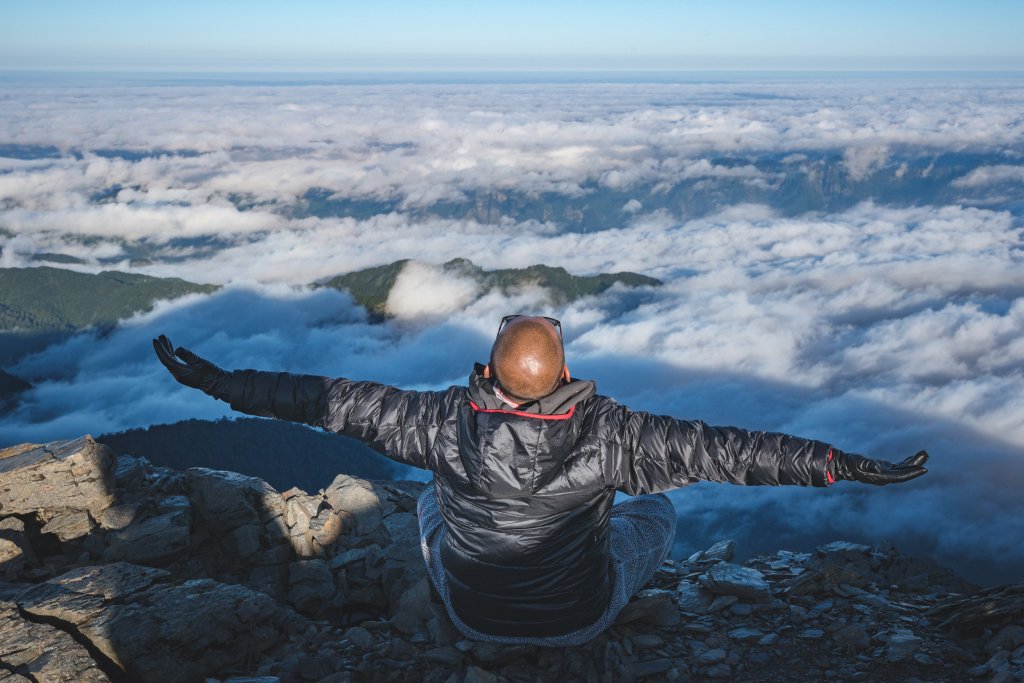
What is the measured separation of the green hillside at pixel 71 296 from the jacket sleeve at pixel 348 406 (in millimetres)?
184382

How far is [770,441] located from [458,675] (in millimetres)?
2834

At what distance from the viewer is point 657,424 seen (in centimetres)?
468

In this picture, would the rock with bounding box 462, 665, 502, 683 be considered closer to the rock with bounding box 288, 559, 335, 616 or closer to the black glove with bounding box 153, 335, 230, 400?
the black glove with bounding box 153, 335, 230, 400

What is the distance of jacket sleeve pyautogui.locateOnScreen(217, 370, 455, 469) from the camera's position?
515 centimetres

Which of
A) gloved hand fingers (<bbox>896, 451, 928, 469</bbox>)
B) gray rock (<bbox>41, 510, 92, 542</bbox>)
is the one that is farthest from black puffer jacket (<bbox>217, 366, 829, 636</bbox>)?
gray rock (<bbox>41, 510, 92, 542</bbox>)

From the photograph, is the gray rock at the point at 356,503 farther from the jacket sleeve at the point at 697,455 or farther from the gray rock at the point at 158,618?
→ the jacket sleeve at the point at 697,455

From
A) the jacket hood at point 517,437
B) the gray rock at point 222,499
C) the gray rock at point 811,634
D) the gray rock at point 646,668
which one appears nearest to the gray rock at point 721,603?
the gray rock at point 811,634

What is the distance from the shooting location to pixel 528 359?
170 inches

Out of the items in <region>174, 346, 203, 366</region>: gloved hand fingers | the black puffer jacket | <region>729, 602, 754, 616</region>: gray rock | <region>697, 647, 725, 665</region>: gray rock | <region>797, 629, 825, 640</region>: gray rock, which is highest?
<region>174, 346, 203, 366</region>: gloved hand fingers

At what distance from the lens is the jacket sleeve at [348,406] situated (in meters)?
5.15

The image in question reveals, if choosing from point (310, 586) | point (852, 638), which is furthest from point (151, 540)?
point (852, 638)

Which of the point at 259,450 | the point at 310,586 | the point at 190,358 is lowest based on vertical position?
the point at 259,450

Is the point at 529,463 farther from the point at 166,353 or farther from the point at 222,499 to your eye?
the point at 222,499

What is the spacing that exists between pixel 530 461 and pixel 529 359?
2.14 ft
